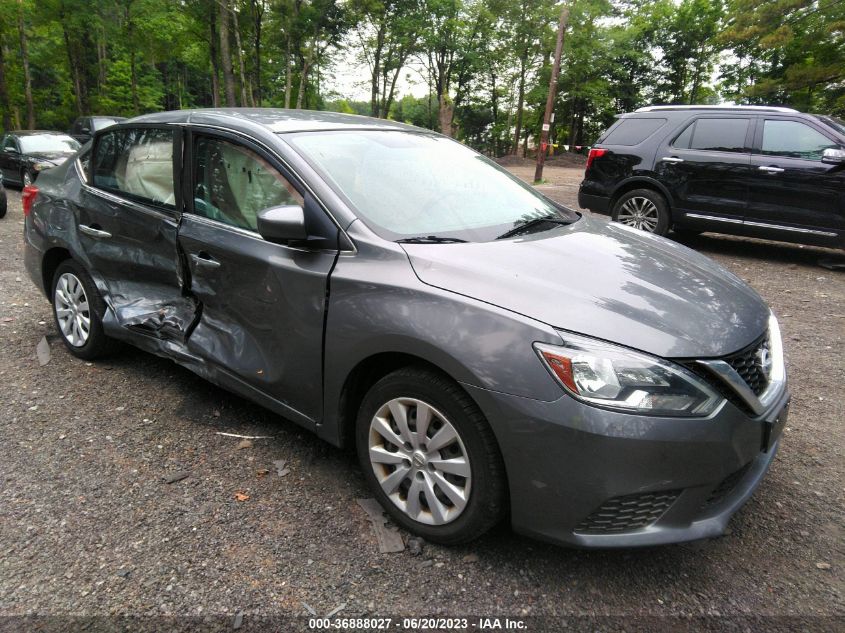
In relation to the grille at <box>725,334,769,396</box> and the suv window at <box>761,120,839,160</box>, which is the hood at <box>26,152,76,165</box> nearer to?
the suv window at <box>761,120,839,160</box>

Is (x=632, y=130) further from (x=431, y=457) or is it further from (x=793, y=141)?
(x=431, y=457)

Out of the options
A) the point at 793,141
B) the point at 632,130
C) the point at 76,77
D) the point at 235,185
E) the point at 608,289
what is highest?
the point at 76,77

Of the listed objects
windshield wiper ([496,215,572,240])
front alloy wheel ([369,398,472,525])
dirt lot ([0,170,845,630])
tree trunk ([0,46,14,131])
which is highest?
tree trunk ([0,46,14,131])

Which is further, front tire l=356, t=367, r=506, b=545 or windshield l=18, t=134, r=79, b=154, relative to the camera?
windshield l=18, t=134, r=79, b=154

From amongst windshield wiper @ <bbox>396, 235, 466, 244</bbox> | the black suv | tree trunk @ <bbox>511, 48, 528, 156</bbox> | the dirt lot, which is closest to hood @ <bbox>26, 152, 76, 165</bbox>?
the black suv

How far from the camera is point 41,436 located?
10.3 feet

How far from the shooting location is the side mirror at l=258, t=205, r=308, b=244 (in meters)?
2.44

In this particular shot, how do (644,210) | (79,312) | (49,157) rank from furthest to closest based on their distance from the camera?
(49,157) → (644,210) → (79,312)

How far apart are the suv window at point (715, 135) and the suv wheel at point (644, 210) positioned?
745mm

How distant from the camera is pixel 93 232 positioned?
3709 millimetres

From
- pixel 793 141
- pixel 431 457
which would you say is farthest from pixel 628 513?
pixel 793 141

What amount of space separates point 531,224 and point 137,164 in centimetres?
240

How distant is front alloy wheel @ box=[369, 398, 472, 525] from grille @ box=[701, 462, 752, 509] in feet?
2.77

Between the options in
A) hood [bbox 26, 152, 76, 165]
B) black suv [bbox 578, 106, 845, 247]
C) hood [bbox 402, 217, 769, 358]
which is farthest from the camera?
hood [bbox 26, 152, 76, 165]
